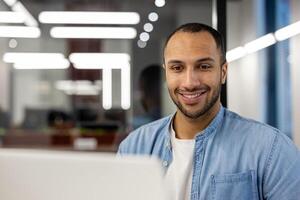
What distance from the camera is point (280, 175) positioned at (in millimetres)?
1184

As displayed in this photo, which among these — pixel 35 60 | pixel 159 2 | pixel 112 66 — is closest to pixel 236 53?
pixel 159 2

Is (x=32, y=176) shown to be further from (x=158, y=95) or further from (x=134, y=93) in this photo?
(x=134, y=93)

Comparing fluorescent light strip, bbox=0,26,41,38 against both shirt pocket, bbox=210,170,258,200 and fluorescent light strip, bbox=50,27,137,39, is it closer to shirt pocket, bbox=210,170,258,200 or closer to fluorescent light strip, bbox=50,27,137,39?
fluorescent light strip, bbox=50,27,137,39

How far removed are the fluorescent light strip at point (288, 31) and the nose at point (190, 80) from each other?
1195mm

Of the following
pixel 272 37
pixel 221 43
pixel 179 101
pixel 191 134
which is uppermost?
pixel 272 37

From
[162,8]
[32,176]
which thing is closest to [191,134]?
[32,176]

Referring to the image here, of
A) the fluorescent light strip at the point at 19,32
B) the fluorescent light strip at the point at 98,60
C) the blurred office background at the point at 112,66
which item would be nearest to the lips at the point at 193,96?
the blurred office background at the point at 112,66

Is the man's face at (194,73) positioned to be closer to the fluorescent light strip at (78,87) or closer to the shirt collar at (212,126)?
the shirt collar at (212,126)

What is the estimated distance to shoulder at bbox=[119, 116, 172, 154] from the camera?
4.56ft

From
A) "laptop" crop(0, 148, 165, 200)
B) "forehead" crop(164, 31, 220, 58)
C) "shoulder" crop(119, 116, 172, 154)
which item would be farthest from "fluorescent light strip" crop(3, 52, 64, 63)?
"laptop" crop(0, 148, 165, 200)

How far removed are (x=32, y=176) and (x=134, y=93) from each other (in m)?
3.12

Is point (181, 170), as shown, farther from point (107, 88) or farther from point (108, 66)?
point (107, 88)

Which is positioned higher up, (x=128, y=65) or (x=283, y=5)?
(x=283, y=5)

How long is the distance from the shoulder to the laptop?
74 centimetres
